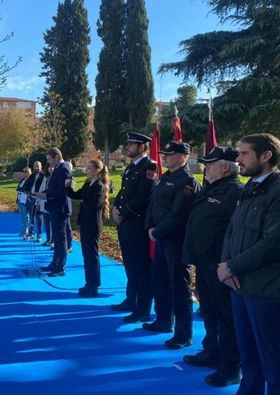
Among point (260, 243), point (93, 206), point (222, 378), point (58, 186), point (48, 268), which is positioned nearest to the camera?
point (260, 243)

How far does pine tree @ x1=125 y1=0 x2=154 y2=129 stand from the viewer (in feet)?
120

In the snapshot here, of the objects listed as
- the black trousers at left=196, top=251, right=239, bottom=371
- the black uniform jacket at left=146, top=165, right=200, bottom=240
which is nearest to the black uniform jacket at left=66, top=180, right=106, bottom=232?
the black uniform jacket at left=146, top=165, right=200, bottom=240

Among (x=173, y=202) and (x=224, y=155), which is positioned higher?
Result: (x=224, y=155)

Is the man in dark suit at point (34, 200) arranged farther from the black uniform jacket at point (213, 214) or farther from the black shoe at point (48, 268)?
the black uniform jacket at point (213, 214)

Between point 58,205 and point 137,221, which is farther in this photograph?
point 58,205

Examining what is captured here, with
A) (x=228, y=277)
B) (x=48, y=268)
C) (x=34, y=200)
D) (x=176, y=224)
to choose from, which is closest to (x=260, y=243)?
(x=228, y=277)

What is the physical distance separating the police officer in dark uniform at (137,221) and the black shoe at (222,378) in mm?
1590

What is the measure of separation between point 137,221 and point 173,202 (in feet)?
3.30

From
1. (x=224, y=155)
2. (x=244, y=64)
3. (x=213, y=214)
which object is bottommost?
(x=213, y=214)

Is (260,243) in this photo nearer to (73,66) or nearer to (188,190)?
(188,190)

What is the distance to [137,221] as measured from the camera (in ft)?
17.6

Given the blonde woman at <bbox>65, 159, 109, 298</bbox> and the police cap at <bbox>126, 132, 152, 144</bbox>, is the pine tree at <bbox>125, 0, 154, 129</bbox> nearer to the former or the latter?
the blonde woman at <bbox>65, 159, 109, 298</bbox>

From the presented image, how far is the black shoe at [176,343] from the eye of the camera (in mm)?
4391

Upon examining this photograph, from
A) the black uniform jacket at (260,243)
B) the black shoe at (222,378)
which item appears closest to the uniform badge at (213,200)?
the black uniform jacket at (260,243)
